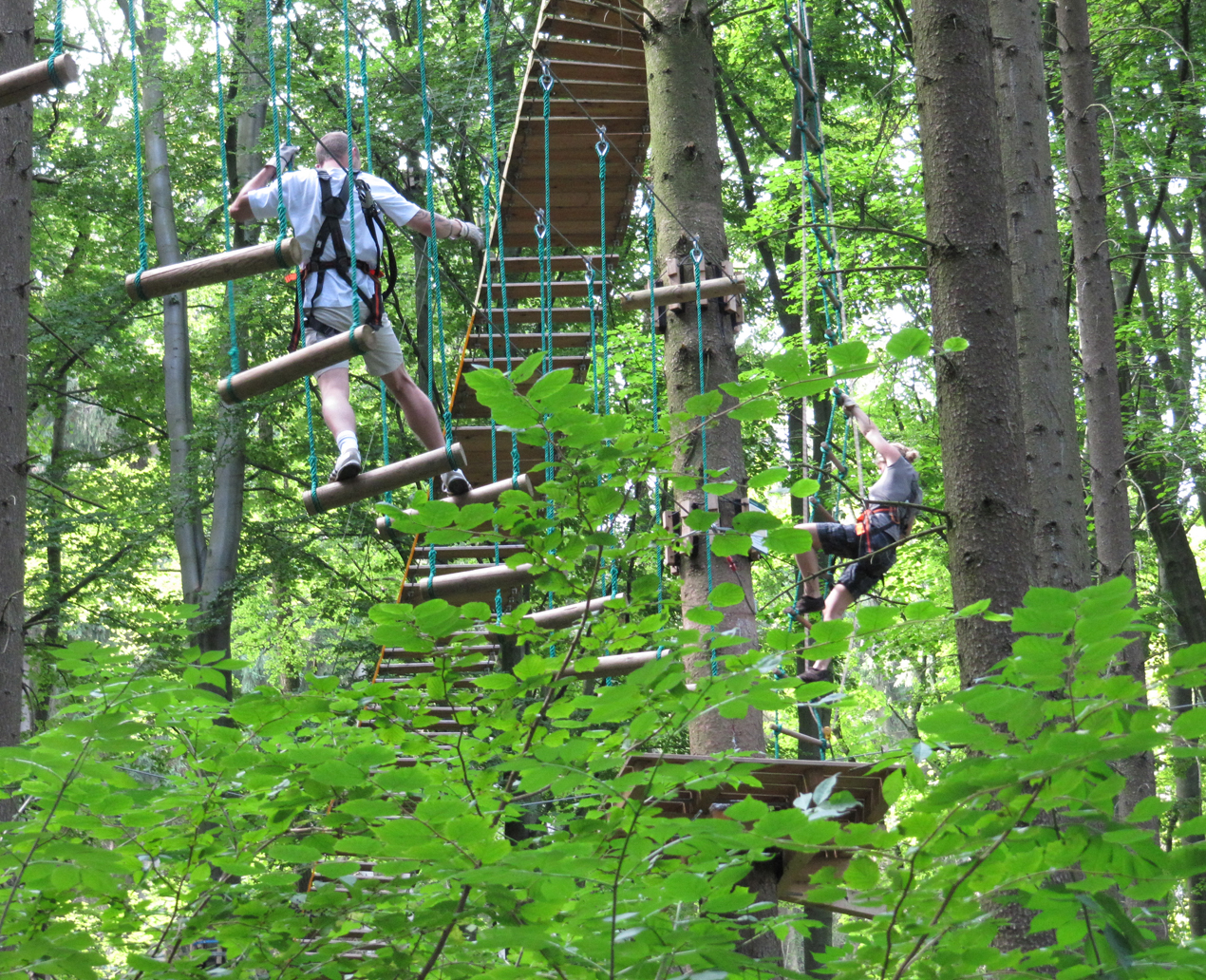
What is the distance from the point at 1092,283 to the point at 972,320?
4821 mm

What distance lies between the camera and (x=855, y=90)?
1282cm

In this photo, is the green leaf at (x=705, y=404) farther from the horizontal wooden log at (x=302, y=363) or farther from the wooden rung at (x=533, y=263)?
the wooden rung at (x=533, y=263)

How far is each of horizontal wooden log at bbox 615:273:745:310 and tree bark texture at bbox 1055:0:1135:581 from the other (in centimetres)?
352

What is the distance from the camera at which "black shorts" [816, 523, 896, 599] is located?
20.8 feet

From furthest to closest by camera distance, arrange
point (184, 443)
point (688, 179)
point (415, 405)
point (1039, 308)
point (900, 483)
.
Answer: point (184, 443), point (900, 483), point (1039, 308), point (688, 179), point (415, 405)

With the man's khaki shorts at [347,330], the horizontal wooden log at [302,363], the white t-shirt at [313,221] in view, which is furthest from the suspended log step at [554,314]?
the horizontal wooden log at [302,363]

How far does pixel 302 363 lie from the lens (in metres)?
3.70

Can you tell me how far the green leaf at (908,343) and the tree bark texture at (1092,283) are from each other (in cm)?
590

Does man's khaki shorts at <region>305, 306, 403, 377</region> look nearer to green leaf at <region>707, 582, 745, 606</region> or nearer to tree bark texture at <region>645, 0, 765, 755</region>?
tree bark texture at <region>645, 0, 765, 755</region>

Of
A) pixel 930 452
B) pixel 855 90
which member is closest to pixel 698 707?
pixel 930 452

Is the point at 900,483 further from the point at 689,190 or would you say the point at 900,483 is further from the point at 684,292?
the point at 689,190

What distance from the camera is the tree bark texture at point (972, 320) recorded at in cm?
310

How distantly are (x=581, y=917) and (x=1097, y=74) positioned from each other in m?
8.99

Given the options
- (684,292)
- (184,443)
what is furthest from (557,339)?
(184,443)
